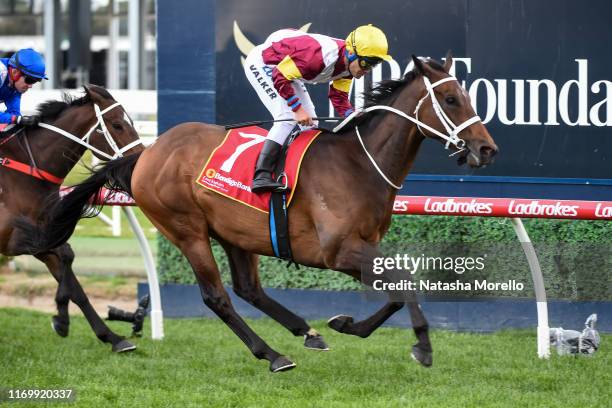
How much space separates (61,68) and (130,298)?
657 cm

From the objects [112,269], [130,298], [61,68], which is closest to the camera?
[130,298]

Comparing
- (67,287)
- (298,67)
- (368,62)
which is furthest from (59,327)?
(368,62)

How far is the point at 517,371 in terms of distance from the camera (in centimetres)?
568

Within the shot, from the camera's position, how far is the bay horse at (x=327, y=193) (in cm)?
Answer: 527

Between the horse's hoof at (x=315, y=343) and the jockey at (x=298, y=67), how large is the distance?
2.72 ft

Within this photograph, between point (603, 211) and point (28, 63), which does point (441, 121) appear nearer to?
point (603, 211)

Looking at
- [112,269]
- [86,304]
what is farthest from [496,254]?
[112,269]

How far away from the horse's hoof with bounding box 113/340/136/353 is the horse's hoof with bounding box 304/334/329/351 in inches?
44.4

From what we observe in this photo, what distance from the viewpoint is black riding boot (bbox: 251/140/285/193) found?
5.46 meters

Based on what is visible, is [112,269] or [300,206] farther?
[112,269]

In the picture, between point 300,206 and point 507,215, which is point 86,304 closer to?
point 300,206

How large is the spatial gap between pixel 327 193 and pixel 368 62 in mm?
663

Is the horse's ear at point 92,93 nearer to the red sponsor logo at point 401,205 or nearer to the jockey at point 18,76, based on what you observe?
the jockey at point 18,76

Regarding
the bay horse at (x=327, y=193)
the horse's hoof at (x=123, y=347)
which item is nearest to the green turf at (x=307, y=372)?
the horse's hoof at (x=123, y=347)
